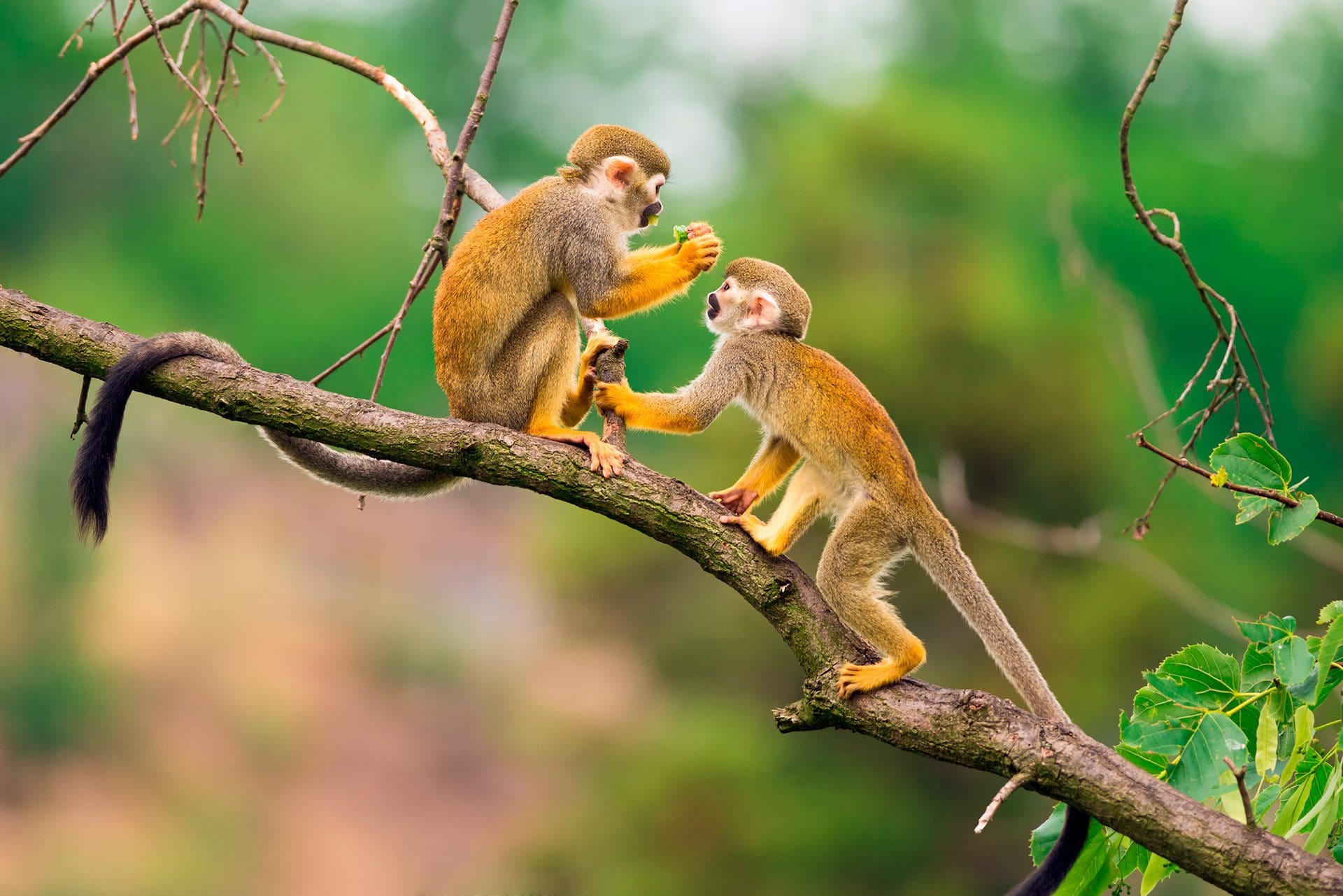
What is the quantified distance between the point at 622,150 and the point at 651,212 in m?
0.21

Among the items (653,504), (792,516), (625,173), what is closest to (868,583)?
(792,516)

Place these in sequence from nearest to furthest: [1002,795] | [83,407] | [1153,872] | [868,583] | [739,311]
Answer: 1. [1002,795]
2. [1153,872]
3. [83,407]
4. [868,583]
5. [739,311]

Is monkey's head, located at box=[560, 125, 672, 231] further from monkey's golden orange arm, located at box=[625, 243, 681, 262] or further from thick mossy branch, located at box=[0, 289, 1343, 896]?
thick mossy branch, located at box=[0, 289, 1343, 896]

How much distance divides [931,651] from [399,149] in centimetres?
1217

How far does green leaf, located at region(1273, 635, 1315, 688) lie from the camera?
241 cm

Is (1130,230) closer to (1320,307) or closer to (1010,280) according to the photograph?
(1320,307)

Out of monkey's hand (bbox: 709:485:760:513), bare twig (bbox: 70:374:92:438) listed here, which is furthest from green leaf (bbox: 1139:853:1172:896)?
bare twig (bbox: 70:374:92:438)

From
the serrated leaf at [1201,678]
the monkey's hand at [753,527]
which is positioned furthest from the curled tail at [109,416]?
the serrated leaf at [1201,678]

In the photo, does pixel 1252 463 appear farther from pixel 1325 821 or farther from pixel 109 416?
pixel 109 416

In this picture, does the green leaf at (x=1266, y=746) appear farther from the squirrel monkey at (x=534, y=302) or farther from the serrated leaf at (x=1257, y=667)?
the squirrel monkey at (x=534, y=302)

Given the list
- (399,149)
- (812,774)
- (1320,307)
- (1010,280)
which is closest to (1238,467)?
(812,774)

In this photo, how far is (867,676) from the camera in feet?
9.03

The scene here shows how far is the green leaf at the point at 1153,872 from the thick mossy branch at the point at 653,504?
0.32 metres

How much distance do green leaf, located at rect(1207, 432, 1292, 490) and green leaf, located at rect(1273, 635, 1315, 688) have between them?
0.32 meters
